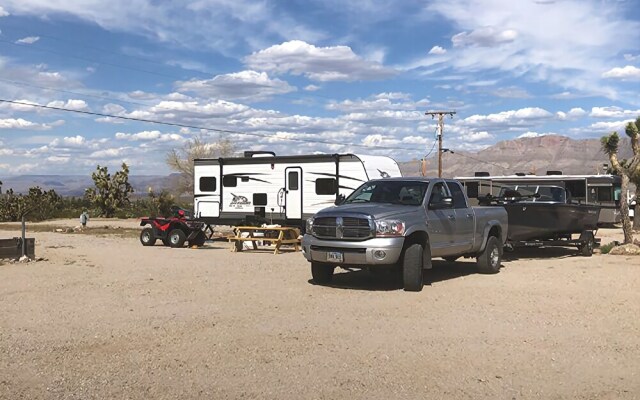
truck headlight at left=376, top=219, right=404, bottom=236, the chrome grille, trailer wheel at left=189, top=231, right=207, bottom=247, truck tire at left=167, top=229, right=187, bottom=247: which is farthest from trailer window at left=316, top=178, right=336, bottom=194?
truck headlight at left=376, top=219, right=404, bottom=236

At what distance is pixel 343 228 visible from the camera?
10.6 metres

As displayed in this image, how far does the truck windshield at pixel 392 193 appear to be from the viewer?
11453 millimetres

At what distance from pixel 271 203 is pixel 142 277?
994 cm

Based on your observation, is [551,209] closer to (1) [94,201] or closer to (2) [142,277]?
(2) [142,277]

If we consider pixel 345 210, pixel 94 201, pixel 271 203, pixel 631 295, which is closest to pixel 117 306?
pixel 345 210

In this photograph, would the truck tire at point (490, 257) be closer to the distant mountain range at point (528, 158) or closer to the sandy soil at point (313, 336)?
the sandy soil at point (313, 336)

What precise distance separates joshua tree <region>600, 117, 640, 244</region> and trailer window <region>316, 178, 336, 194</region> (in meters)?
8.06

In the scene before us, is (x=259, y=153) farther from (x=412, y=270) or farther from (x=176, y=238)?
(x=412, y=270)

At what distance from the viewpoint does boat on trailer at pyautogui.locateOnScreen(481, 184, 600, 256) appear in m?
15.4

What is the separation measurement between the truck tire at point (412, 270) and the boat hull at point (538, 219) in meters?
5.70

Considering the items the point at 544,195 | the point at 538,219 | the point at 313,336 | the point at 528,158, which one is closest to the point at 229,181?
the point at 544,195

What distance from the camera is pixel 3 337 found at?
7020mm

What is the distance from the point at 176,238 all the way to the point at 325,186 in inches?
186

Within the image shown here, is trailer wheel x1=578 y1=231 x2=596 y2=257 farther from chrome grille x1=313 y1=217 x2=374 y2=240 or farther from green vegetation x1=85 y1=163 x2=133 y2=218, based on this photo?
green vegetation x1=85 y1=163 x2=133 y2=218
